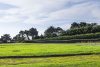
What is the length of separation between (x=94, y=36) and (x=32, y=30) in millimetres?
60860

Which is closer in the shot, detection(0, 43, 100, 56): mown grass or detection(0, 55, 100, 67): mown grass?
detection(0, 55, 100, 67): mown grass

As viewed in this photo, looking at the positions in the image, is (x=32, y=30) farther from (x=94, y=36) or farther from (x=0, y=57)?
(x=0, y=57)

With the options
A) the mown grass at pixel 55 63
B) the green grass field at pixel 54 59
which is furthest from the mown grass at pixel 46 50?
the mown grass at pixel 55 63

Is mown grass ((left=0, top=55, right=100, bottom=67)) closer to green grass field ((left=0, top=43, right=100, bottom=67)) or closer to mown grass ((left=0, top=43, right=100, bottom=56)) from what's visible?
green grass field ((left=0, top=43, right=100, bottom=67))

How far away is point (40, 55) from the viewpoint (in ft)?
108

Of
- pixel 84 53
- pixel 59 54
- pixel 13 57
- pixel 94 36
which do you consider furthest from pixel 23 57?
pixel 94 36

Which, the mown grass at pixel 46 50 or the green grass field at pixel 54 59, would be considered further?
the mown grass at pixel 46 50

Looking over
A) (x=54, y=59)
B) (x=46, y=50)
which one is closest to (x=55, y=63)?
(x=54, y=59)

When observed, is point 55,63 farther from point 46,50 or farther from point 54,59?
point 46,50

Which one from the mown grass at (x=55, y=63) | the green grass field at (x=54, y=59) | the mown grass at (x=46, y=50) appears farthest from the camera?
the mown grass at (x=46, y=50)

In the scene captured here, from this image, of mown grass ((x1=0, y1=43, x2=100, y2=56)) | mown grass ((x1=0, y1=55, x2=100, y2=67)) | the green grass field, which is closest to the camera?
mown grass ((x1=0, y1=55, x2=100, y2=67))

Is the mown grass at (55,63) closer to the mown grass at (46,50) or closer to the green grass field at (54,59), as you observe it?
the green grass field at (54,59)

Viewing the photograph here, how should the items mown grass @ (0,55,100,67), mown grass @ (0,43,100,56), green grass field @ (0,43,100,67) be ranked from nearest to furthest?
mown grass @ (0,55,100,67)
green grass field @ (0,43,100,67)
mown grass @ (0,43,100,56)

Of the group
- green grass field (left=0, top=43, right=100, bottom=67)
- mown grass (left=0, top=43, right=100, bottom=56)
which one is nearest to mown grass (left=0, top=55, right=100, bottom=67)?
green grass field (left=0, top=43, right=100, bottom=67)
